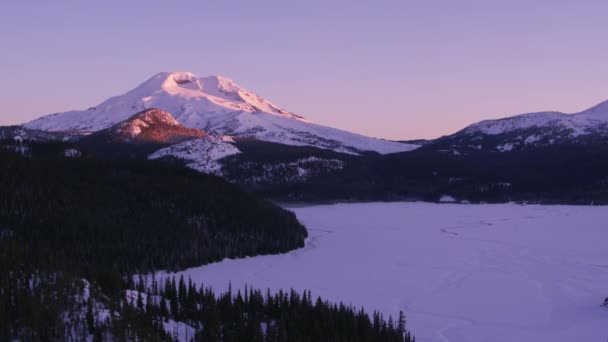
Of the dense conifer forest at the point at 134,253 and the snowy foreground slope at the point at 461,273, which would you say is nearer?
the dense conifer forest at the point at 134,253

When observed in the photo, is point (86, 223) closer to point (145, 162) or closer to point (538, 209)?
point (145, 162)

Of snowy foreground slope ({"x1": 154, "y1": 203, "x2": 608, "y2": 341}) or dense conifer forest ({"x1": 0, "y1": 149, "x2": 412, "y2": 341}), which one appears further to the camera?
snowy foreground slope ({"x1": 154, "y1": 203, "x2": 608, "y2": 341})

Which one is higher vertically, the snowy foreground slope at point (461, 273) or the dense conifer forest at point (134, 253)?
the dense conifer forest at point (134, 253)

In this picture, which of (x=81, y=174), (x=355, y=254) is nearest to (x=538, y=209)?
(x=355, y=254)

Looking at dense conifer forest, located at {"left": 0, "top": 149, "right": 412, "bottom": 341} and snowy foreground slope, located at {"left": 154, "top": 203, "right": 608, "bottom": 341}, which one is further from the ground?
dense conifer forest, located at {"left": 0, "top": 149, "right": 412, "bottom": 341}

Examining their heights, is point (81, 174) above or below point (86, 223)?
above
